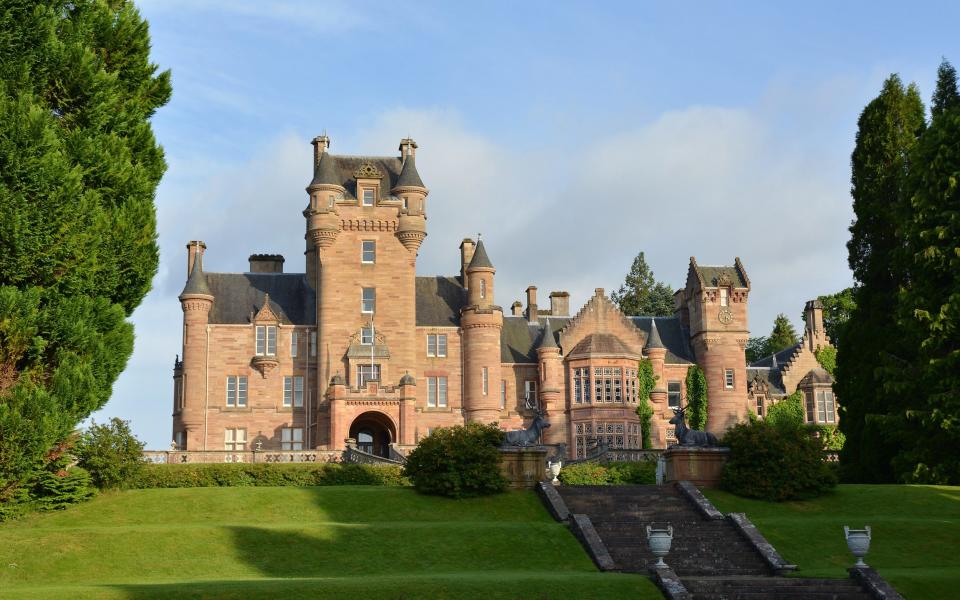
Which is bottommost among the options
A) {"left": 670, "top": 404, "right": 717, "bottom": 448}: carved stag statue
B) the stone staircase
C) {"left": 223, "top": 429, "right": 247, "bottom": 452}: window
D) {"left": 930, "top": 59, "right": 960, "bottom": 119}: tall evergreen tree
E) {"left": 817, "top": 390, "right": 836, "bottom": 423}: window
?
the stone staircase

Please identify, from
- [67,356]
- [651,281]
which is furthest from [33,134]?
[651,281]

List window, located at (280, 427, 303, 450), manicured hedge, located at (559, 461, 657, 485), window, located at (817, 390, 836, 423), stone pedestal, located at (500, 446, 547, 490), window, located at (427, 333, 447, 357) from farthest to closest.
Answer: window, located at (817, 390, 836, 423), window, located at (427, 333, 447, 357), window, located at (280, 427, 303, 450), manicured hedge, located at (559, 461, 657, 485), stone pedestal, located at (500, 446, 547, 490)

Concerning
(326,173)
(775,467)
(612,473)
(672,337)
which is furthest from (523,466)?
(672,337)

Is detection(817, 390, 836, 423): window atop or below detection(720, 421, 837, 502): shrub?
atop

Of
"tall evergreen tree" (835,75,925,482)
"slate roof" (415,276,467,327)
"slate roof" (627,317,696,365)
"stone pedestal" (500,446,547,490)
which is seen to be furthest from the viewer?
"slate roof" (627,317,696,365)

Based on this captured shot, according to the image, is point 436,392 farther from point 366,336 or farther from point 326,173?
point 326,173

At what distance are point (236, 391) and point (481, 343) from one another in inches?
535

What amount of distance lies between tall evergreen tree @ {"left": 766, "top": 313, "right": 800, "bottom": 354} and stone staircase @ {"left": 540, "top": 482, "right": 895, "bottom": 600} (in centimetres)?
6319

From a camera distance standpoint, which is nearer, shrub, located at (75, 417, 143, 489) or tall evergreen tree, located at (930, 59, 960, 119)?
shrub, located at (75, 417, 143, 489)

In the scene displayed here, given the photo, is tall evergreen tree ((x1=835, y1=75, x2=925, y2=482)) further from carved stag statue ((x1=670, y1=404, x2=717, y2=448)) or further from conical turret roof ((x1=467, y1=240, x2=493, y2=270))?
conical turret roof ((x1=467, y1=240, x2=493, y2=270))

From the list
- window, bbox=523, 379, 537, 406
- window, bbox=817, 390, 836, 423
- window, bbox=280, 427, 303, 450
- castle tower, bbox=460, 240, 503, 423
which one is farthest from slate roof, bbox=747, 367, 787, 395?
window, bbox=280, 427, 303, 450

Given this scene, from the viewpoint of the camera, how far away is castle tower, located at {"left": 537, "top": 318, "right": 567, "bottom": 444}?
6588 cm

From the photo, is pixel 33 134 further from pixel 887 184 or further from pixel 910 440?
pixel 887 184

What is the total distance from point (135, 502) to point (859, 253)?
33.3m
